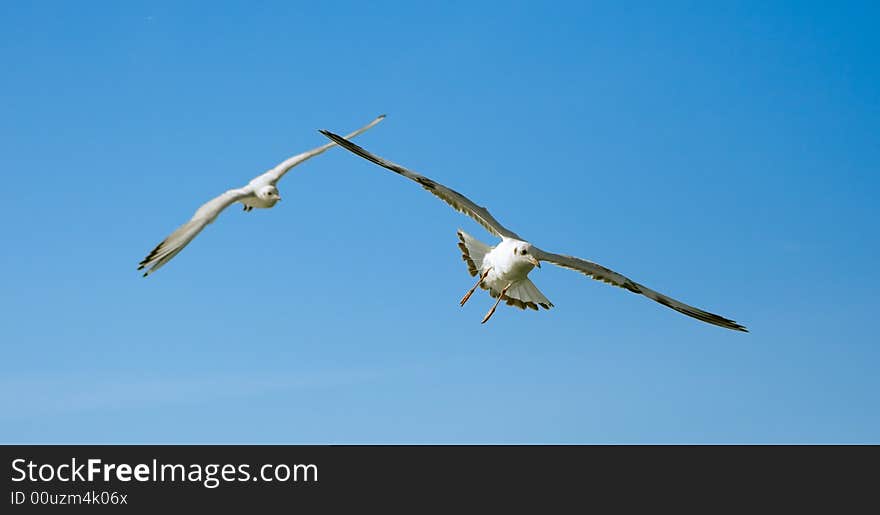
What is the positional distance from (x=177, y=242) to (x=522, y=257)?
494 cm

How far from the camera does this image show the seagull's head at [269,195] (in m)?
18.2

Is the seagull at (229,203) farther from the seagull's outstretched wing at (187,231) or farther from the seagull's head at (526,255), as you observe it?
the seagull's head at (526,255)

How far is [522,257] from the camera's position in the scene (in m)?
15.2

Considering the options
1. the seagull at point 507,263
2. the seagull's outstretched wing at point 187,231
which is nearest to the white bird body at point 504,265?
the seagull at point 507,263

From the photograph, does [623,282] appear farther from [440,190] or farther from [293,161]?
[293,161]

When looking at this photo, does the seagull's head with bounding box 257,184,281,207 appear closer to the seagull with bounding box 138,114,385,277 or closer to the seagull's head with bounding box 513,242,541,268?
the seagull with bounding box 138,114,385,277

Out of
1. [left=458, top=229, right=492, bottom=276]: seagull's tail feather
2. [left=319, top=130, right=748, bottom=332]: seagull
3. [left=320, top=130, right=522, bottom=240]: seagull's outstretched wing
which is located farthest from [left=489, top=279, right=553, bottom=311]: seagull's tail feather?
[left=320, top=130, right=522, bottom=240]: seagull's outstretched wing

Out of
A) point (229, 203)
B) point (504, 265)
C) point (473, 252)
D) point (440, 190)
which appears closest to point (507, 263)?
point (504, 265)

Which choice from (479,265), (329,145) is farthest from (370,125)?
(479,265)

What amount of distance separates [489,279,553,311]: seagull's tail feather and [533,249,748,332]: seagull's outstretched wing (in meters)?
0.63

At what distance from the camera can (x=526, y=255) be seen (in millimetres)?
15148

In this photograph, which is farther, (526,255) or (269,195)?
(269,195)

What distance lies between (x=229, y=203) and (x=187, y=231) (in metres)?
1.46

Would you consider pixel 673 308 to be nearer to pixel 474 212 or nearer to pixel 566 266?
pixel 566 266
